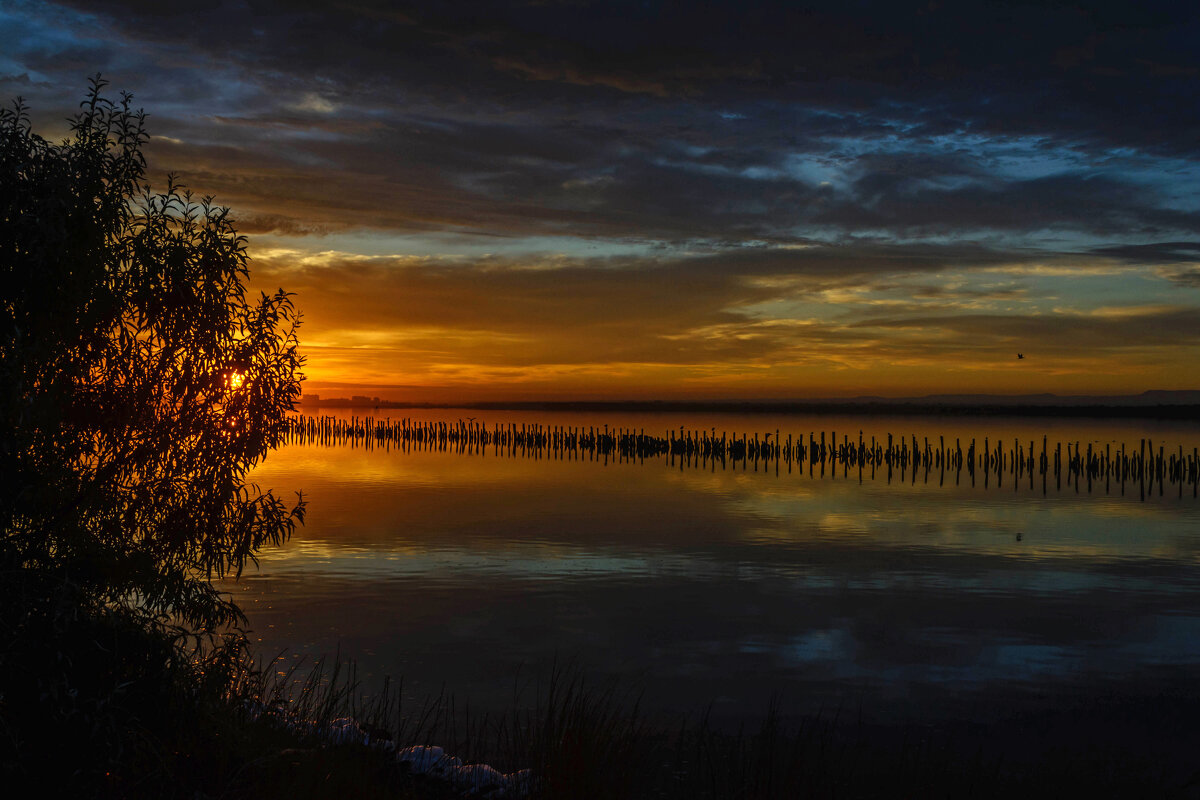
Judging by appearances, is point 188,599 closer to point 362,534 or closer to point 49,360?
point 49,360

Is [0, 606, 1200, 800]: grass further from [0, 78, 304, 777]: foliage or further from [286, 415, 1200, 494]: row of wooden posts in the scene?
[286, 415, 1200, 494]: row of wooden posts

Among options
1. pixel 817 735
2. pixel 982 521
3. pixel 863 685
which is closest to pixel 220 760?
pixel 817 735

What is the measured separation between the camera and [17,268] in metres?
8.35

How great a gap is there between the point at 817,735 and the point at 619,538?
16340 millimetres

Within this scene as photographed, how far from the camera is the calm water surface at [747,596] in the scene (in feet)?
44.3

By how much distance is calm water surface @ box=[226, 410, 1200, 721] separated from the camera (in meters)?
13.5

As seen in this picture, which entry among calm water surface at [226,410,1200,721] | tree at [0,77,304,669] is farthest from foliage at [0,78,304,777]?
calm water surface at [226,410,1200,721]

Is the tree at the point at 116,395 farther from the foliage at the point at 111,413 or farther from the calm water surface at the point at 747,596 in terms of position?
the calm water surface at the point at 747,596

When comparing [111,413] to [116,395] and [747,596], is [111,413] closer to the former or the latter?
[116,395]

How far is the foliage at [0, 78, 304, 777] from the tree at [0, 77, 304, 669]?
A: 2 centimetres

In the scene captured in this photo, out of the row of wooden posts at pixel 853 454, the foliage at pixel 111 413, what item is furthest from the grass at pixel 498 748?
the row of wooden posts at pixel 853 454

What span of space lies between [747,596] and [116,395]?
13117mm

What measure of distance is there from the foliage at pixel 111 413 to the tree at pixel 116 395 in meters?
0.02

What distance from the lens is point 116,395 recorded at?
9812 mm
